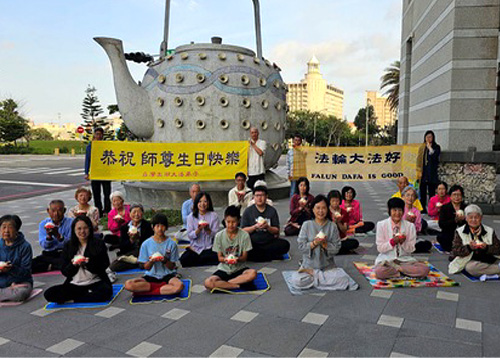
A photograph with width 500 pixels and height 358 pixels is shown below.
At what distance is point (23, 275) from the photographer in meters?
4.50

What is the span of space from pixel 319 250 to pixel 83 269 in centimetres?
268

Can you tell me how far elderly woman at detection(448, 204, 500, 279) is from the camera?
16.2 feet

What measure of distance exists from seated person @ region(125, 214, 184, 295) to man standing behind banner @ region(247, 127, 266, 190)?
4.14 metres

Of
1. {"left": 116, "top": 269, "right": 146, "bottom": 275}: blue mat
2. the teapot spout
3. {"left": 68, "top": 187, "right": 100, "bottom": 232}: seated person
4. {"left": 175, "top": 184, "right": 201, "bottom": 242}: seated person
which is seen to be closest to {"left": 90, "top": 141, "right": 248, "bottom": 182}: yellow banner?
the teapot spout

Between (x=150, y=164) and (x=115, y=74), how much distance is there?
2.43 metres

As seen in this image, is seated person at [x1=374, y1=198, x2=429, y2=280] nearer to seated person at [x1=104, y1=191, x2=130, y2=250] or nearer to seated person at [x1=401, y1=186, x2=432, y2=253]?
seated person at [x1=401, y1=186, x2=432, y2=253]

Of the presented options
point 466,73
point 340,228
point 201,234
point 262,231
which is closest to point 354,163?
point 466,73

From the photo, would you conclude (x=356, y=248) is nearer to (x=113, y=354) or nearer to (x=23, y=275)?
(x=113, y=354)

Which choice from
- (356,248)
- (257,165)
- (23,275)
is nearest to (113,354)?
(23,275)

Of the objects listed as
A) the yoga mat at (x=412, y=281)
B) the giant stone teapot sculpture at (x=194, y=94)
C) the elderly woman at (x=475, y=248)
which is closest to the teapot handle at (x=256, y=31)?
the giant stone teapot sculpture at (x=194, y=94)

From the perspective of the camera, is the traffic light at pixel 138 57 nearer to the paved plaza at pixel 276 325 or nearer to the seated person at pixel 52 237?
the seated person at pixel 52 237

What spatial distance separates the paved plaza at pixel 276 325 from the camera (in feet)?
11.0

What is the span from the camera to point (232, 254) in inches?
193

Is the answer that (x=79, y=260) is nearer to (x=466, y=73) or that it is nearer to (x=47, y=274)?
(x=47, y=274)
